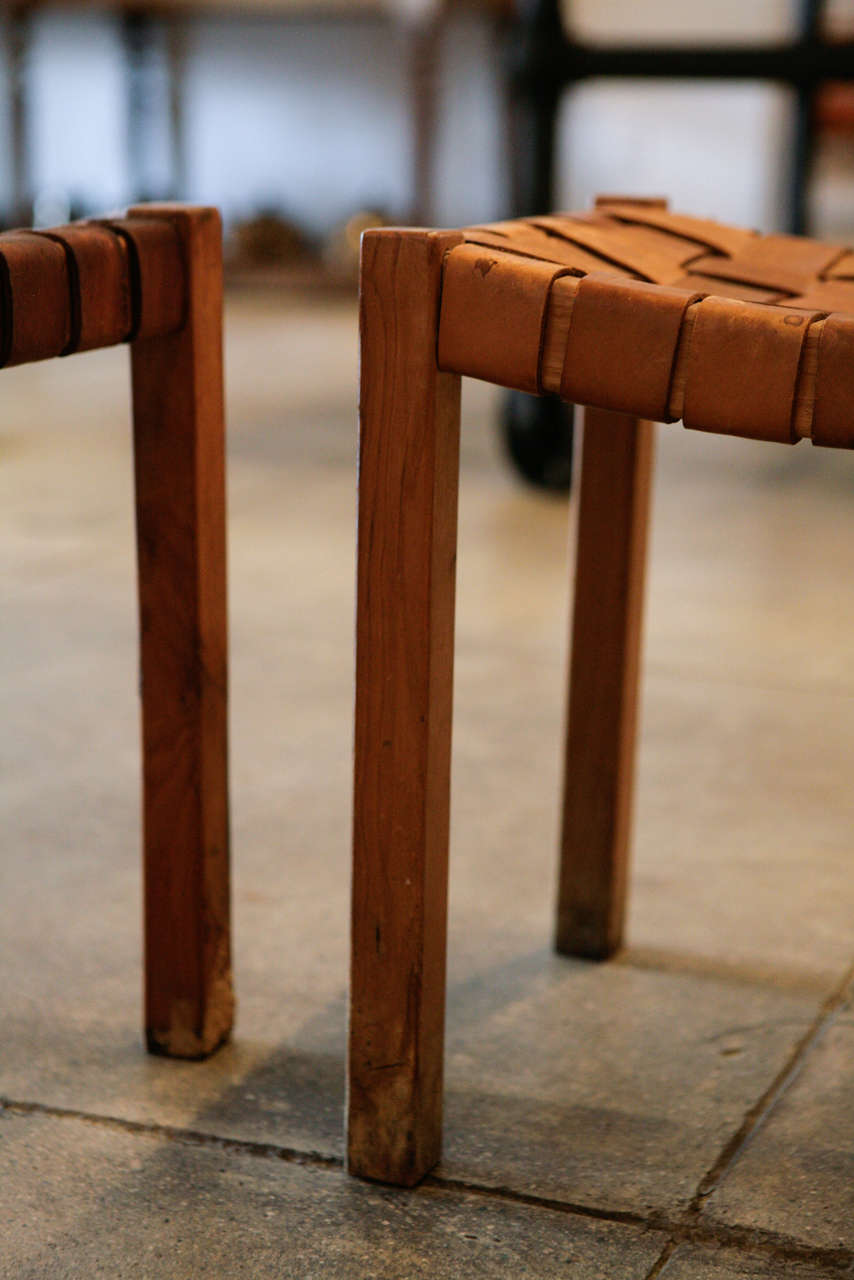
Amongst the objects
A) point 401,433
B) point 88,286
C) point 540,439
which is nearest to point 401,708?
point 401,433

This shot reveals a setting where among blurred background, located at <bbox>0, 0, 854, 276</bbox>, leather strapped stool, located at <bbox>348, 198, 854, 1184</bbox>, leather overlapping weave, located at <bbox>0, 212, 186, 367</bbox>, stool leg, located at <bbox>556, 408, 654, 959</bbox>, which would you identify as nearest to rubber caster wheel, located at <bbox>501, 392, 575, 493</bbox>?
Answer: stool leg, located at <bbox>556, 408, 654, 959</bbox>

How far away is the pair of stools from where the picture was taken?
910 mm

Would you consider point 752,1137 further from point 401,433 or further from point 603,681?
point 401,433

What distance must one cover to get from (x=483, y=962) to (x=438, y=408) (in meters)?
0.61

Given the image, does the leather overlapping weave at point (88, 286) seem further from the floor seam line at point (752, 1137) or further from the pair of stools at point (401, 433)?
the floor seam line at point (752, 1137)

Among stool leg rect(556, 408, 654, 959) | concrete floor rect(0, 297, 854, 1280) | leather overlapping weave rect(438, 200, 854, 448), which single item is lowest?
concrete floor rect(0, 297, 854, 1280)

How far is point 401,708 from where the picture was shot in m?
0.99

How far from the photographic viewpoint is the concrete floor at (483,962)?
3.32 ft

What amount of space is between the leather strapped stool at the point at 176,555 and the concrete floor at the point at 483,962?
3.6 inches

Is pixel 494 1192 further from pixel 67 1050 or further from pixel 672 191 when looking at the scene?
pixel 672 191

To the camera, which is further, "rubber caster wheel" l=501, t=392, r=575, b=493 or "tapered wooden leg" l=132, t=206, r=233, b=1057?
"rubber caster wheel" l=501, t=392, r=575, b=493

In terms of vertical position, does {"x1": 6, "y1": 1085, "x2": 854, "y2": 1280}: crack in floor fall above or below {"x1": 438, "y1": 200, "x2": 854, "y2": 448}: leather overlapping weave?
below

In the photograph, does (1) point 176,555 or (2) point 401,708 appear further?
(1) point 176,555

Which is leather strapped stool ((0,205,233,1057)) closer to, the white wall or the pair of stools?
the pair of stools
